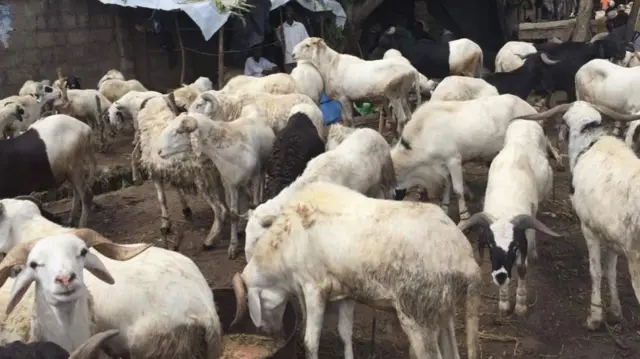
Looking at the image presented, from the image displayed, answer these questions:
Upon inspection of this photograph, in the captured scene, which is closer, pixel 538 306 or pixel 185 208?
pixel 538 306

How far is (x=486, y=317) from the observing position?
623 cm

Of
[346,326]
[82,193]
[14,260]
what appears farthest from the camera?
[82,193]

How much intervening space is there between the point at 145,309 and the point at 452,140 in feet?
14.7

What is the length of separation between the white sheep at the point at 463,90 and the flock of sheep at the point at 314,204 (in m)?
0.03

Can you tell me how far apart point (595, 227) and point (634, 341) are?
101 centimetres

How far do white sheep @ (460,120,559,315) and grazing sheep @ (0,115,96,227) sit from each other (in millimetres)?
5179

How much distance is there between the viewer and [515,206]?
19.5 feet

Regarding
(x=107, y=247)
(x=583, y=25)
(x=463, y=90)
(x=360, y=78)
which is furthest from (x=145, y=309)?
(x=583, y=25)

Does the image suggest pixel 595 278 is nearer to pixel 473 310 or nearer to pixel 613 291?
pixel 613 291

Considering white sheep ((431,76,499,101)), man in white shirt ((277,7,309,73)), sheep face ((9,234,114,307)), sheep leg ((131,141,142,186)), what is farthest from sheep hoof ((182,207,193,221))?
man in white shirt ((277,7,309,73))

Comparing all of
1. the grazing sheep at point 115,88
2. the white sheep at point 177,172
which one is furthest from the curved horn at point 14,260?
the grazing sheep at point 115,88

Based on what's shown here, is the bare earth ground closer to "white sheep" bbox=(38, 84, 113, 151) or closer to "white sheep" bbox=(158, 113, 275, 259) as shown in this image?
"white sheep" bbox=(158, 113, 275, 259)

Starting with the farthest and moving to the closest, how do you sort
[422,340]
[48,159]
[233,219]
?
[48,159]
[233,219]
[422,340]

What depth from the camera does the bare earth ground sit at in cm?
576
